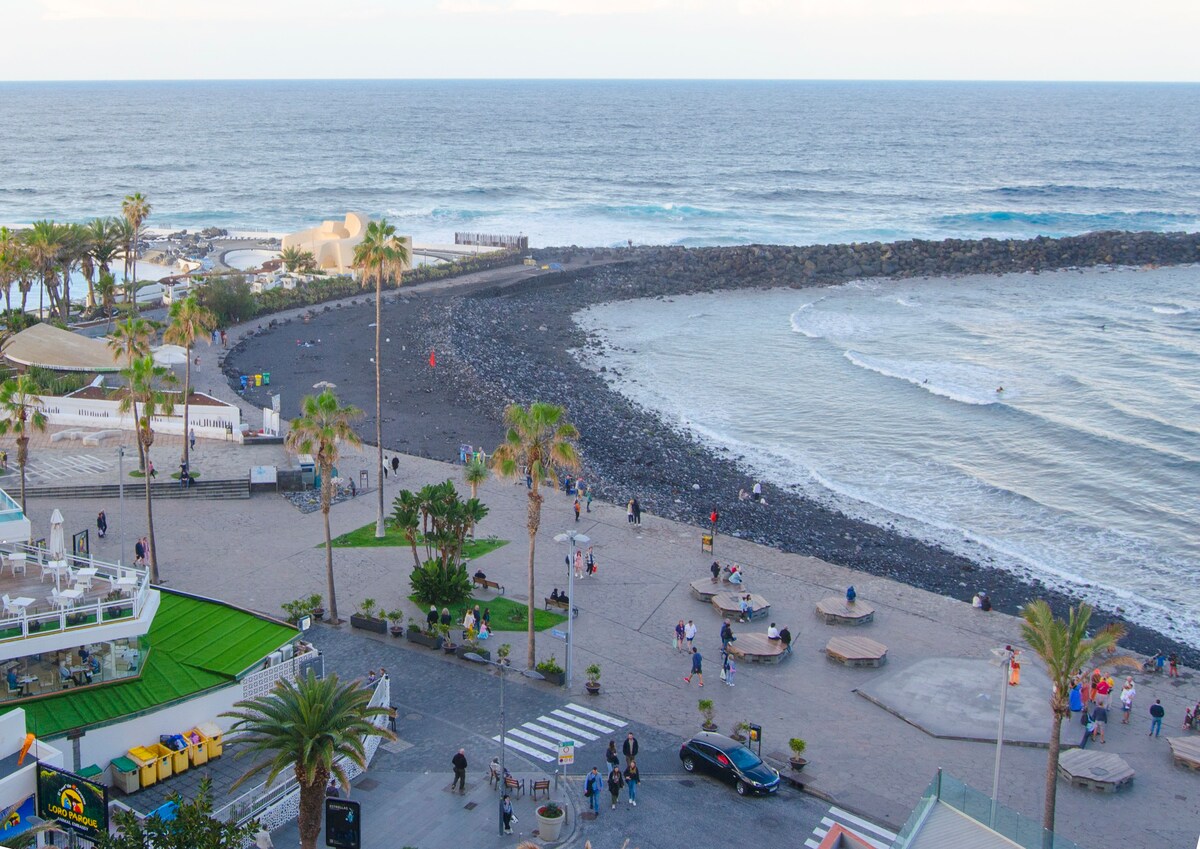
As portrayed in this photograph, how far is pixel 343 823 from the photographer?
19031 millimetres

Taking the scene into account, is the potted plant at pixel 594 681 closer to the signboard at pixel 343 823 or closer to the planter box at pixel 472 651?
the planter box at pixel 472 651

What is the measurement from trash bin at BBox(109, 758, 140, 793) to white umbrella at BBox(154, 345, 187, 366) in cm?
3317

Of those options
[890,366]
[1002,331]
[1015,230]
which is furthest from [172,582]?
[1015,230]

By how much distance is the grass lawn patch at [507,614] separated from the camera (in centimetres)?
3092

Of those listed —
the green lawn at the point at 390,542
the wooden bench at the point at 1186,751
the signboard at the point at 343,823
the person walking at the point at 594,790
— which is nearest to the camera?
the signboard at the point at 343,823

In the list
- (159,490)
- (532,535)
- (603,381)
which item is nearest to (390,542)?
(159,490)

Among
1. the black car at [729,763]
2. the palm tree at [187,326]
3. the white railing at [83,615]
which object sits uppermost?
the palm tree at [187,326]

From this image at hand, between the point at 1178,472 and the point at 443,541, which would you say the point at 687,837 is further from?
the point at 1178,472

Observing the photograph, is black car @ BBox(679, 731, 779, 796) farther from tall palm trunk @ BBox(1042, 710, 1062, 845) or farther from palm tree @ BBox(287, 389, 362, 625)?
palm tree @ BBox(287, 389, 362, 625)

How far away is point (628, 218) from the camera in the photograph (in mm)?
128125

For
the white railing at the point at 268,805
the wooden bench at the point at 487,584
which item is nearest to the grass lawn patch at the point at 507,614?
the wooden bench at the point at 487,584

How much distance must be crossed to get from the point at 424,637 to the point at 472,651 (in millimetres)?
1456

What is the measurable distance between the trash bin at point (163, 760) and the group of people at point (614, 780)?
8213 mm

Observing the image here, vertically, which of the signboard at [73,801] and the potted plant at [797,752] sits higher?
the signboard at [73,801]
